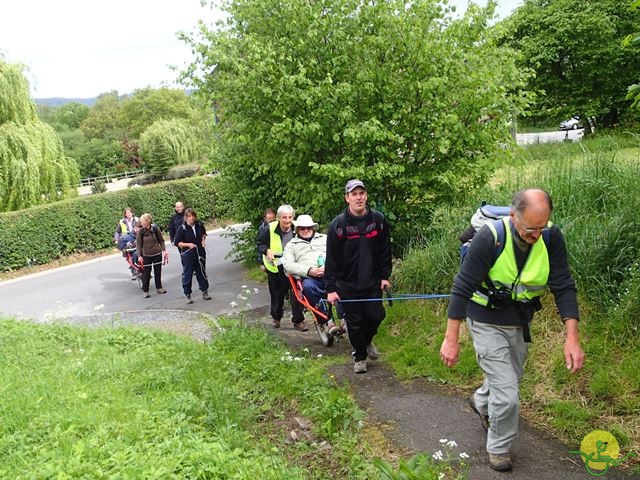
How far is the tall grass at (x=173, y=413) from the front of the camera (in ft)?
13.0

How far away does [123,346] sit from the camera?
7.32 m

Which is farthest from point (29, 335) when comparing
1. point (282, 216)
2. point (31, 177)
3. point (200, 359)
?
point (31, 177)

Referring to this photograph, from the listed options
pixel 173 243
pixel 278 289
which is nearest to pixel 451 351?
pixel 278 289

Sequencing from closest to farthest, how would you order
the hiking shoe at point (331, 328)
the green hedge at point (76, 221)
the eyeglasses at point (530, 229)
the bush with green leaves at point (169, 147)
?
the eyeglasses at point (530, 229) < the hiking shoe at point (331, 328) < the green hedge at point (76, 221) < the bush with green leaves at point (169, 147)

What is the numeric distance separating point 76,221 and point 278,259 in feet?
54.5

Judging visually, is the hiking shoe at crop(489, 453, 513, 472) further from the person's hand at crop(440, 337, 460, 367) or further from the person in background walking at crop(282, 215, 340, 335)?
the person in background walking at crop(282, 215, 340, 335)

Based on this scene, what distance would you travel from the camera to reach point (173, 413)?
4.83 meters

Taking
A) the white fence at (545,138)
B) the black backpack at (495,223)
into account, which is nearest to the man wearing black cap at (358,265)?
the black backpack at (495,223)

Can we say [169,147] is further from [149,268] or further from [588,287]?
[588,287]

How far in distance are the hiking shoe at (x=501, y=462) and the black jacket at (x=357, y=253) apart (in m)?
2.33

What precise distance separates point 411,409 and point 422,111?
4.47 metres

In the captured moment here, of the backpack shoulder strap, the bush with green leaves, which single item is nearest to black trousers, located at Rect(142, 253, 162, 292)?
the backpack shoulder strap

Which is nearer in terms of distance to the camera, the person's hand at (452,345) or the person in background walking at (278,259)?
the person's hand at (452,345)

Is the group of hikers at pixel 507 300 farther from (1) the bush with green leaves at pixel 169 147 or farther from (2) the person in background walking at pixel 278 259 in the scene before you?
(1) the bush with green leaves at pixel 169 147
